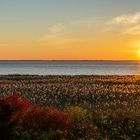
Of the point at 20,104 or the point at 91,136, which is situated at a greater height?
the point at 20,104

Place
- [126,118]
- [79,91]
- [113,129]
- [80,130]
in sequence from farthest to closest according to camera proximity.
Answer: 1. [79,91]
2. [126,118]
3. [113,129]
4. [80,130]

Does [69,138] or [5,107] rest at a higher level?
[5,107]

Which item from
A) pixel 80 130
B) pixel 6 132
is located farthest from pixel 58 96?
pixel 6 132

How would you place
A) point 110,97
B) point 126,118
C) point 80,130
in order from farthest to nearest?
1. point 110,97
2. point 126,118
3. point 80,130

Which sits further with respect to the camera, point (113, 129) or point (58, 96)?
point (58, 96)

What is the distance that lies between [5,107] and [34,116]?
1604 millimetres

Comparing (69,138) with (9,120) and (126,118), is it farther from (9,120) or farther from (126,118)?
(126,118)

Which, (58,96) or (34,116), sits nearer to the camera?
(34,116)

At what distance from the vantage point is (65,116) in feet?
62.2

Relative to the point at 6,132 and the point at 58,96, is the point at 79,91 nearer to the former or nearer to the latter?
the point at 58,96

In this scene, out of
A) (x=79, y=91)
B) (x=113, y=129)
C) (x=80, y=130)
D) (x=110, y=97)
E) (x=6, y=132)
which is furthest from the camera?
(x=79, y=91)

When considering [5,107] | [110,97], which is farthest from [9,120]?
[110,97]

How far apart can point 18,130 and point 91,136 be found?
10.2 feet

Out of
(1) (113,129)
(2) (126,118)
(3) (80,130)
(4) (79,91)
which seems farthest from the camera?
(4) (79,91)
